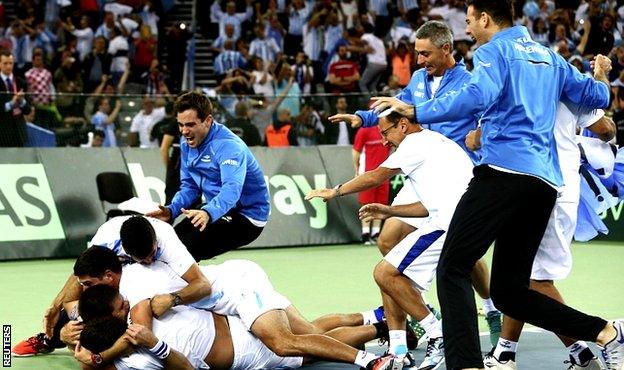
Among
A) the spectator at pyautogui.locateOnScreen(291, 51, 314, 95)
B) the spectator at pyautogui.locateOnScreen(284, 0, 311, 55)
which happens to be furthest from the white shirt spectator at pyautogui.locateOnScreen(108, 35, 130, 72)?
the spectator at pyautogui.locateOnScreen(284, 0, 311, 55)

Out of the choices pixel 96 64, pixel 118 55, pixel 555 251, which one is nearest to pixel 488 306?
pixel 555 251

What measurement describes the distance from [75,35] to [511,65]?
696 inches

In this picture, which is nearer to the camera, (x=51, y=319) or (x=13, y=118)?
(x=51, y=319)

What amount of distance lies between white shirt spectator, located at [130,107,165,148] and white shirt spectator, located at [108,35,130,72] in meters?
6.03

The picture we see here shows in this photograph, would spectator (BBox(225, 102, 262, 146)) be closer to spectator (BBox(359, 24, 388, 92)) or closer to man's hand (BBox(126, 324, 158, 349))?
spectator (BBox(359, 24, 388, 92))

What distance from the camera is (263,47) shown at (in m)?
24.8

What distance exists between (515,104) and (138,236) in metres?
2.78

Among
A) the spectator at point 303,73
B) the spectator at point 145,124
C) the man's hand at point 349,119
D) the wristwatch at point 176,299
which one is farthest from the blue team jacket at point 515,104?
the spectator at point 303,73

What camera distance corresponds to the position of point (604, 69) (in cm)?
868

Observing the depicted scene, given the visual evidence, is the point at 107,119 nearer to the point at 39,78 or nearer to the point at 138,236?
the point at 39,78

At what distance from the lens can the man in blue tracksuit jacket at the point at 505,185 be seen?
297 inches

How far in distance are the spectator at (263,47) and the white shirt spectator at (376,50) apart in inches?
72.2

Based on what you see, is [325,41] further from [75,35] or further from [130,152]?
[130,152]

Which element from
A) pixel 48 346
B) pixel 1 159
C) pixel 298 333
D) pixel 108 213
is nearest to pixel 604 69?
pixel 298 333
